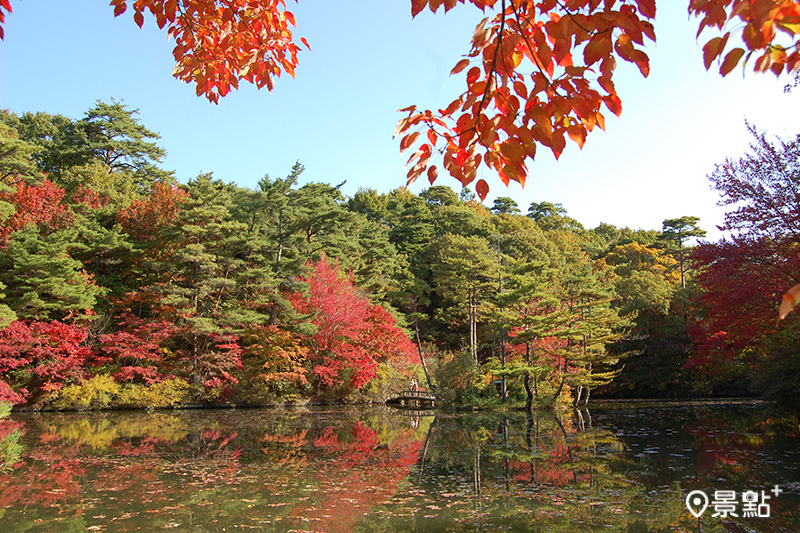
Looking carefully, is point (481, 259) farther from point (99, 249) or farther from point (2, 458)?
point (2, 458)

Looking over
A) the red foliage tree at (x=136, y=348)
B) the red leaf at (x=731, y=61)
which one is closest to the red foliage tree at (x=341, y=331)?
the red foliage tree at (x=136, y=348)

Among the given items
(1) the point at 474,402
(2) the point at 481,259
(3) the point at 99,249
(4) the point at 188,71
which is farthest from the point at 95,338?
(4) the point at 188,71

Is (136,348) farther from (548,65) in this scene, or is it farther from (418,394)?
(548,65)

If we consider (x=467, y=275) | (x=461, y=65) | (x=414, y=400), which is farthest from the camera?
(x=467, y=275)

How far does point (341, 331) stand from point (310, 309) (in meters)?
1.45

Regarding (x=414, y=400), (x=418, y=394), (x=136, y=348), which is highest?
(x=136, y=348)

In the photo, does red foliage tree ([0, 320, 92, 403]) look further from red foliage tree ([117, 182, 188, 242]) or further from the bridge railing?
the bridge railing

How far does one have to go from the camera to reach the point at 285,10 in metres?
2.63

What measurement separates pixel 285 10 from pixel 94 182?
74.3ft

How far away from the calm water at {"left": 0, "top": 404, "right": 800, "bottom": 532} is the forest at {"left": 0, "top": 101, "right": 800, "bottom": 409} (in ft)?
10.1

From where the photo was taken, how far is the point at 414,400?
1747 centimetres

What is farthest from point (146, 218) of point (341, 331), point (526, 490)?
point (526, 490)

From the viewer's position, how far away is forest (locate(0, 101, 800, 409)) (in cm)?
1148

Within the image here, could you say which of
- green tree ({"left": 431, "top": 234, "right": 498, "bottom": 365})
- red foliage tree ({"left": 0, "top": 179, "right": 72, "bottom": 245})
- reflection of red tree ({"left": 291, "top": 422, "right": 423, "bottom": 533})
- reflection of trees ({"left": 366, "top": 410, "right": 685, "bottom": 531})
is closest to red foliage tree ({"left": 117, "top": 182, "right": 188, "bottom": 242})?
red foliage tree ({"left": 0, "top": 179, "right": 72, "bottom": 245})
